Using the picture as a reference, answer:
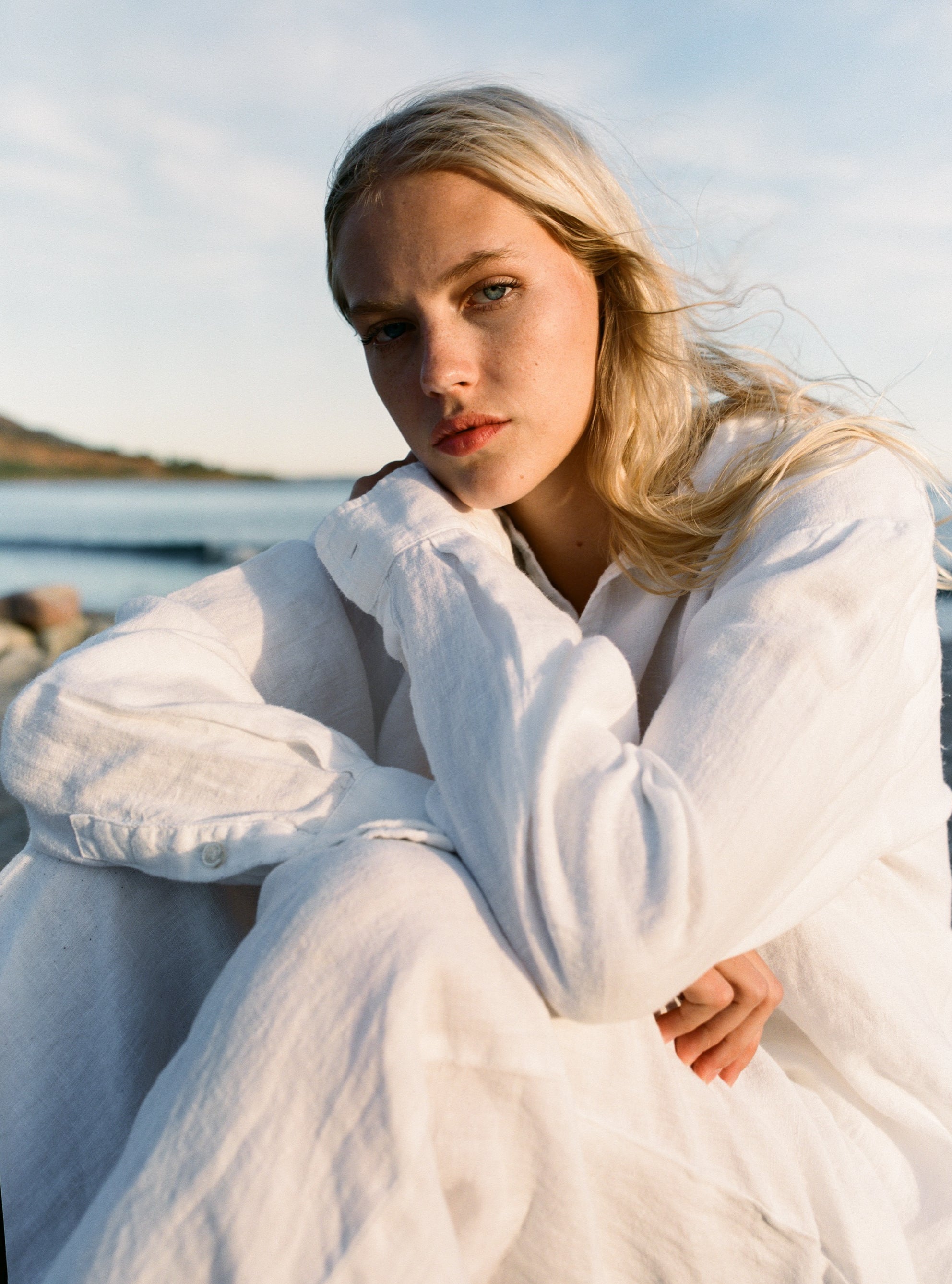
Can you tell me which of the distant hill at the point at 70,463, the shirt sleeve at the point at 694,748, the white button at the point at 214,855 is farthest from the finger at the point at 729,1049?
the distant hill at the point at 70,463

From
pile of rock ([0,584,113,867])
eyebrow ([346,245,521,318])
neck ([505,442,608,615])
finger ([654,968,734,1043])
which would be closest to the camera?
finger ([654,968,734,1043])

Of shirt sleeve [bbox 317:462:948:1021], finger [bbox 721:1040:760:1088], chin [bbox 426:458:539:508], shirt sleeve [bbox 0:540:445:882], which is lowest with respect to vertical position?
finger [bbox 721:1040:760:1088]

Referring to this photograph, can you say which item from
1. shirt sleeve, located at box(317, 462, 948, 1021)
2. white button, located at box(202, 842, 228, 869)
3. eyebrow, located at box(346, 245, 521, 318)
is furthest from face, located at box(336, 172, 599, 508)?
white button, located at box(202, 842, 228, 869)

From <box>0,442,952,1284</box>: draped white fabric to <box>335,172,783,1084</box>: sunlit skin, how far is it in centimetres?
13

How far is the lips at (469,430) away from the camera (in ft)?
5.55

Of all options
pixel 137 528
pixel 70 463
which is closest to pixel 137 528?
pixel 137 528

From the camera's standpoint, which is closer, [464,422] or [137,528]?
[464,422]

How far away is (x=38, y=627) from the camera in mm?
7781

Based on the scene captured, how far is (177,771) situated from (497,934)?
0.55 metres

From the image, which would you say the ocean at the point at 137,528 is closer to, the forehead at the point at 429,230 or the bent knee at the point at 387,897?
the forehead at the point at 429,230

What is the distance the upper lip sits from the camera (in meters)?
1.69

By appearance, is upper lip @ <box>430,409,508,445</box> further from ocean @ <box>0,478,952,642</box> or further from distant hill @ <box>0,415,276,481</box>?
distant hill @ <box>0,415,276,481</box>

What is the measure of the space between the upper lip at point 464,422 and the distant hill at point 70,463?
18.9 m

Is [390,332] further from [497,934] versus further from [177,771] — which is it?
[497,934]
